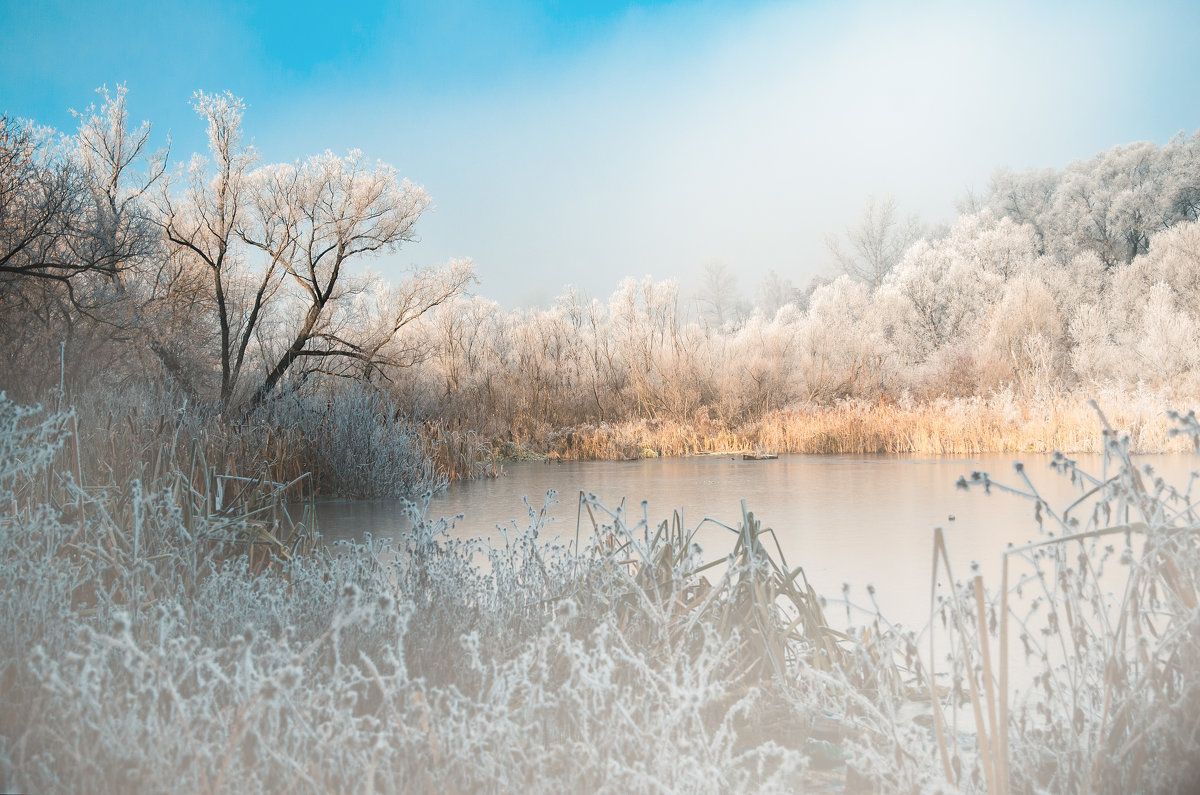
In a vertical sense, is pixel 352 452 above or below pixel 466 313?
below

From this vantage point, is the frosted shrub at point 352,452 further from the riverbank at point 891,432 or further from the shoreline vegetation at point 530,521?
the riverbank at point 891,432

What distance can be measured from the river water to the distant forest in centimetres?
405

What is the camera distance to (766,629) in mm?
2189

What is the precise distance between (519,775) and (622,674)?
74 centimetres

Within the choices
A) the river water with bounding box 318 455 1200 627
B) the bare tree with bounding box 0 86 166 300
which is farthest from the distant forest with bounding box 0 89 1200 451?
the river water with bounding box 318 455 1200 627

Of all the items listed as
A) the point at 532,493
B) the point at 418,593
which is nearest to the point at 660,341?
the point at 532,493

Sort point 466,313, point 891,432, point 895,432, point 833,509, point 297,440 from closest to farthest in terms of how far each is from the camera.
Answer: point 833,509 → point 297,440 → point 895,432 → point 891,432 → point 466,313

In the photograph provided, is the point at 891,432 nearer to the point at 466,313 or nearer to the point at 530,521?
the point at 530,521

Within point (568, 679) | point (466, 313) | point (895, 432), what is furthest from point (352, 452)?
point (466, 313)

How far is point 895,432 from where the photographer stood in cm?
1398

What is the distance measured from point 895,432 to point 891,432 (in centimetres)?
11

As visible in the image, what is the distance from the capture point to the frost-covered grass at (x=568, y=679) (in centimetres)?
121

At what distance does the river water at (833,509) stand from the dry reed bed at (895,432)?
646mm

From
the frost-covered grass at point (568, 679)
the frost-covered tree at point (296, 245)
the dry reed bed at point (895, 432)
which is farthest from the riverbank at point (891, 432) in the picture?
the frost-covered grass at point (568, 679)
